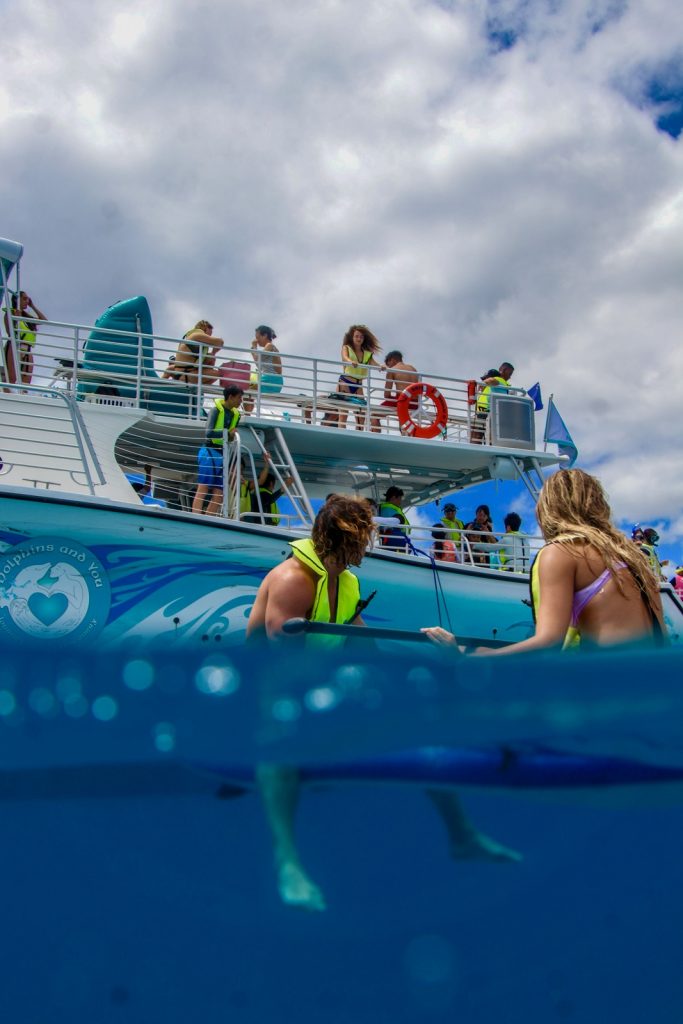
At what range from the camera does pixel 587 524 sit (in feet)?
7.84

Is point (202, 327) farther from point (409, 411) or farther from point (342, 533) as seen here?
point (342, 533)

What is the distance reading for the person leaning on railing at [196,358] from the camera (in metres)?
8.21

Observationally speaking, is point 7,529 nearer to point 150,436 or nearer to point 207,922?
point 150,436

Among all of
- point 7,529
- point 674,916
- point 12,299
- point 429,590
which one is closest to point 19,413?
point 7,529

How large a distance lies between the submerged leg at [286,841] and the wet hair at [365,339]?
27.4 feet

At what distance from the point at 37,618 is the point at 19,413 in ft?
6.17

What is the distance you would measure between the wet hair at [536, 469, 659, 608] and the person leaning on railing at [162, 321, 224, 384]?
6.17m

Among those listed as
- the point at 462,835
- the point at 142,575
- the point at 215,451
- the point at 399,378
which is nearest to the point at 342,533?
the point at 462,835

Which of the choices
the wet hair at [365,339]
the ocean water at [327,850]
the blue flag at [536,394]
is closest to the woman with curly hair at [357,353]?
the wet hair at [365,339]

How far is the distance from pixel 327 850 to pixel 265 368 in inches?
312

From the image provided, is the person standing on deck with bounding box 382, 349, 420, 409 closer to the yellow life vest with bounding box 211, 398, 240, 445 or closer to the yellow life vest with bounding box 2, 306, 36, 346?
the yellow life vest with bounding box 211, 398, 240, 445

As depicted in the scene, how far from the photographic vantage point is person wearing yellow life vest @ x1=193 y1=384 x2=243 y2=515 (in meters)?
7.59

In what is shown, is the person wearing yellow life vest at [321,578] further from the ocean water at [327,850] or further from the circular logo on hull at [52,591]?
the circular logo on hull at [52,591]

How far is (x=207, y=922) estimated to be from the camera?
1452 mm
